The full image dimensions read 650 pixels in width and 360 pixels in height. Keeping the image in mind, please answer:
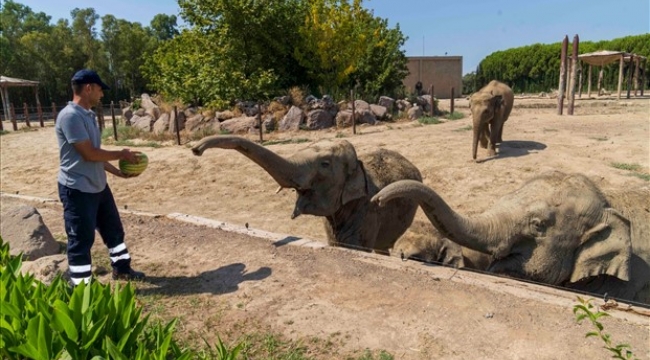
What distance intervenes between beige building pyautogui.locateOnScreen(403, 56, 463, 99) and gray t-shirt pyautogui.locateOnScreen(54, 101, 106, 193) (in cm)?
3405

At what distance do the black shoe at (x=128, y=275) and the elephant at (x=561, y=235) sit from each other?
239cm

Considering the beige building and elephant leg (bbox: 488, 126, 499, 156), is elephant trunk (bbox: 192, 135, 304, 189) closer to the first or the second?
elephant leg (bbox: 488, 126, 499, 156)

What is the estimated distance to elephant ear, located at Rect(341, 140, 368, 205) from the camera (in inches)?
200

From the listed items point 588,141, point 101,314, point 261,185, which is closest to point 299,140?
point 261,185

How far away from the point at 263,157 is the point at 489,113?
837 cm

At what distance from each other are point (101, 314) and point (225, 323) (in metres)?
1.18

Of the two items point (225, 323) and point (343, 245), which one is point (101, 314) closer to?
point (225, 323)

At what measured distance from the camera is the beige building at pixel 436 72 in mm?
37031

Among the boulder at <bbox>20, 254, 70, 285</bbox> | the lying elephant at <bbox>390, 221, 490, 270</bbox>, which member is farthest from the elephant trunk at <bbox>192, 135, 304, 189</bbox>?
the boulder at <bbox>20, 254, 70, 285</bbox>

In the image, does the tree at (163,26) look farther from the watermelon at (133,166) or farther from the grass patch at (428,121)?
the watermelon at (133,166)

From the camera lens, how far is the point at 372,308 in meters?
3.75

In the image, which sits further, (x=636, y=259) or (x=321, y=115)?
(x=321, y=115)

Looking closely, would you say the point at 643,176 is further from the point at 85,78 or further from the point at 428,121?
the point at 85,78

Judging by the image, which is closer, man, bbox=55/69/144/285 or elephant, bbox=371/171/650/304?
elephant, bbox=371/171/650/304
